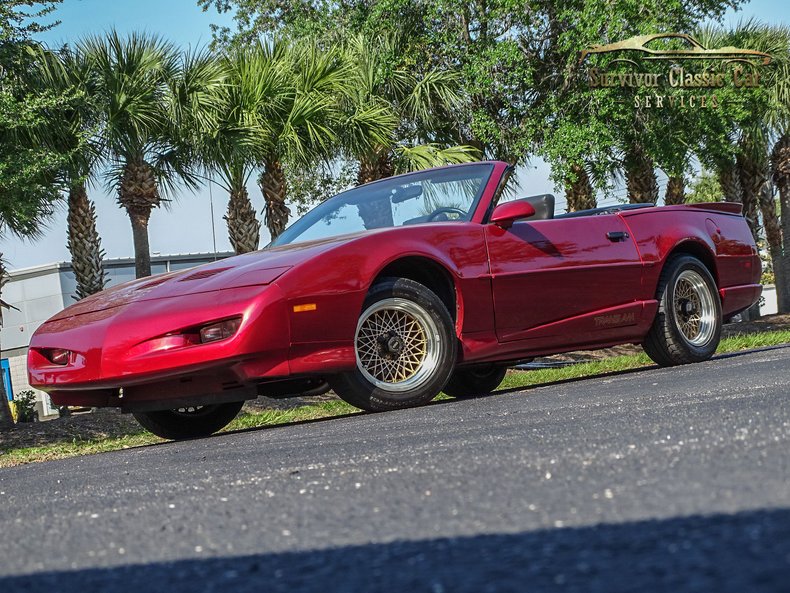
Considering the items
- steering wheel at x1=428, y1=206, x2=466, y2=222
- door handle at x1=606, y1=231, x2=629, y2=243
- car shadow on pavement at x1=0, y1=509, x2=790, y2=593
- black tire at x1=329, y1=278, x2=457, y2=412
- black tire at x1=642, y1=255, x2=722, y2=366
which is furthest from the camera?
black tire at x1=642, y1=255, x2=722, y2=366

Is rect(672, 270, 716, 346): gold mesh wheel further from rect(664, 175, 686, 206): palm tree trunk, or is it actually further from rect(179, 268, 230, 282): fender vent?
rect(664, 175, 686, 206): palm tree trunk

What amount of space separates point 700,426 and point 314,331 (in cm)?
255

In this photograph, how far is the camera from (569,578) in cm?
142

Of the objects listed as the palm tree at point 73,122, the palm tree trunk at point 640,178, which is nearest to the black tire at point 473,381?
the palm tree at point 73,122

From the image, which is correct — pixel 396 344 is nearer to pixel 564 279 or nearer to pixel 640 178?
pixel 564 279

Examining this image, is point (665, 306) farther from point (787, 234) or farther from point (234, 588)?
point (787, 234)

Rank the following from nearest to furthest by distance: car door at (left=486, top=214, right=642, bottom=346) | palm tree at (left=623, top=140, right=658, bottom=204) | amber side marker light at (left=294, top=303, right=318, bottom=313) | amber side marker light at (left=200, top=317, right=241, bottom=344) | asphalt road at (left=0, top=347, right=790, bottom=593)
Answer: asphalt road at (left=0, top=347, right=790, bottom=593) < amber side marker light at (left=200, top=317, right=241, bottom=344) < amber side marker light at (left=294, top=303, right=318, bottom=313) < car door at (left=486, top=214, right=642, bottom=346) < palm tree at (left=623, top=140, right=658, bottom=204)

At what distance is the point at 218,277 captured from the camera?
5242mm

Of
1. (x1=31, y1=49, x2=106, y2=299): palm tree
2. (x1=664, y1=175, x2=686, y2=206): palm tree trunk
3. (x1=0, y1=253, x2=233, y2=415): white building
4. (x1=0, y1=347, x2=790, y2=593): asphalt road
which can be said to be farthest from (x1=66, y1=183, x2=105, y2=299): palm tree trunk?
(x1=0, y1=253, x2=233, y2=415): white building

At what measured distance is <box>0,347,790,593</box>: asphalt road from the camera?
151 cm

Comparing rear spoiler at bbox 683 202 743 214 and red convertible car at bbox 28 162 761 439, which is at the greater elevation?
rear spoiler at bbox 683 202 743 214

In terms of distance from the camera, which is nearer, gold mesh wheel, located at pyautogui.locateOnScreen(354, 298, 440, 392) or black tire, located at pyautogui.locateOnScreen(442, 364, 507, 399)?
gold mesh wheel, located at pyautogui.locateOnScreen(354, 298, 440, 392)

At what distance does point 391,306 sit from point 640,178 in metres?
17.9

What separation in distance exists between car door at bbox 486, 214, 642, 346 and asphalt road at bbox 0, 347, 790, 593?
219cm
